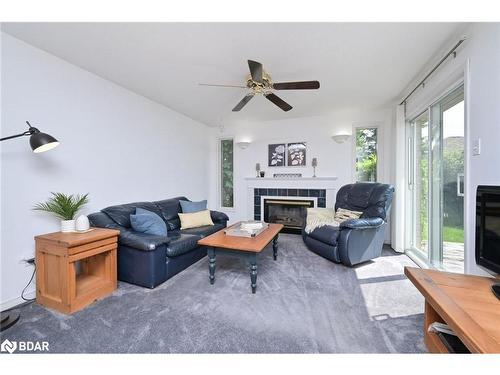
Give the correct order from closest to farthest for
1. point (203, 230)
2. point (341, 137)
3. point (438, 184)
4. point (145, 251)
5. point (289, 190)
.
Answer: point (145, 251)
point (438, 184)
point (203, 230)
point (341, 137)
point (289, 190)

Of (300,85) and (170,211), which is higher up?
(300,85)

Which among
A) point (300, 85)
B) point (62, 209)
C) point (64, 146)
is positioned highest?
point (300, 85)

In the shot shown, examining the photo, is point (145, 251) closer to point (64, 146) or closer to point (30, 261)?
point (30, 261)

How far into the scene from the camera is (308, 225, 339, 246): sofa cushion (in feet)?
8.68

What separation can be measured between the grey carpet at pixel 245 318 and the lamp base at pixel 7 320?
4 centimetres

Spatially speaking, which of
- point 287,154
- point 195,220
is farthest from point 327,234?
point 287,154

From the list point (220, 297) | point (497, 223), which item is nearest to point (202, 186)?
point (220, 297)

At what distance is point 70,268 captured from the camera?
5.52 feet

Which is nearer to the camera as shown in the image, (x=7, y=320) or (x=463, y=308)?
(x=463, y=308)

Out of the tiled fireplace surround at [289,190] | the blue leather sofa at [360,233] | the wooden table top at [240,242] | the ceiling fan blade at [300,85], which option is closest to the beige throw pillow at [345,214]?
the blue leather sofa at [360,233]

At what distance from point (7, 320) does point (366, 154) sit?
5029mm

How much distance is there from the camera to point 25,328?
5.00 feet

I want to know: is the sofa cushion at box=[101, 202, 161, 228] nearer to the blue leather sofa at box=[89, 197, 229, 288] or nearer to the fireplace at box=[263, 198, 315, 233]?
the blue leather sofa at box=[89, 197, 229, 288]
